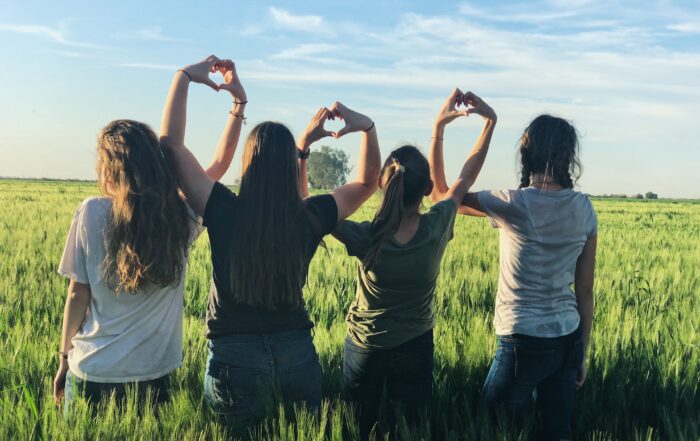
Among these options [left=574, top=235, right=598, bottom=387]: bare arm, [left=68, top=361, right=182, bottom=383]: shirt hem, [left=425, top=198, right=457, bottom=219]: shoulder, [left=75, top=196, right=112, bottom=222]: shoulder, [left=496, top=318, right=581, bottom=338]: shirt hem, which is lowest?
[left=68, top=361, right=182, bottom=383]: shirt hem

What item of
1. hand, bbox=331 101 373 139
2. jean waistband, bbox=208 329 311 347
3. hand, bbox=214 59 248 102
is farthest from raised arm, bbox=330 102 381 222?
jean waistband, bbox=208 329 311 347

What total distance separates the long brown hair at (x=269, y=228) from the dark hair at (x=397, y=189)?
31 centimetres

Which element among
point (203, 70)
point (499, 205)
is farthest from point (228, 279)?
point (499, 205)

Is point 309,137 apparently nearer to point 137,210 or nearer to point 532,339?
point 137,210

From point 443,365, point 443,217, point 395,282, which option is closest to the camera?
point 395,282

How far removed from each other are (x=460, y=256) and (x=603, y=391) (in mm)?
5019

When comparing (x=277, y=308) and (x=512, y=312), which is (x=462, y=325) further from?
(x=277, y=308)

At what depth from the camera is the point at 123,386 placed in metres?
2.40

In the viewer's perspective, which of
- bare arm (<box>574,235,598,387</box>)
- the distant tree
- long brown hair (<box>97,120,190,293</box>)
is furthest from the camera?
the distant tree

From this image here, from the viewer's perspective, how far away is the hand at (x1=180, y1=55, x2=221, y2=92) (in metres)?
2.60

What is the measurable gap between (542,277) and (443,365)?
106cm

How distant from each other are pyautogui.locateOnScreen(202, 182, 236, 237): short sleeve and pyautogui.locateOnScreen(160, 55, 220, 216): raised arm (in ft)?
0.15

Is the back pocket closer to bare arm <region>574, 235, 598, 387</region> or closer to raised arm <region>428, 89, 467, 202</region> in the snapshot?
bare arm <region>574, 235, 598, 387</region>

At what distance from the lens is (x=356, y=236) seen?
2393mm
